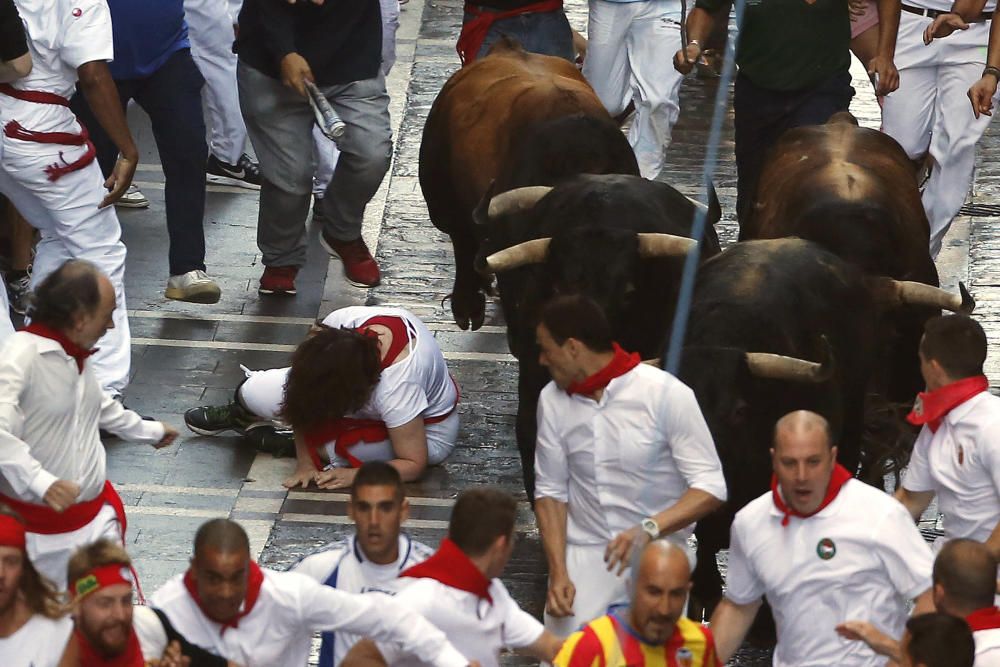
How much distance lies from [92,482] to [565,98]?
14.3 ft

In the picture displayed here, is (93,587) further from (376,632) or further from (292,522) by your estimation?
(292,522)

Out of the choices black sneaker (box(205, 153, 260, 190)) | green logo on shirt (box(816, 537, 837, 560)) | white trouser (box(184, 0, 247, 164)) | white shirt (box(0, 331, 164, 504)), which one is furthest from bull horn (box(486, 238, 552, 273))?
black sneaker (box(205, 153, 260, 190))

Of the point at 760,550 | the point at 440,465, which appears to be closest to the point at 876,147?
the point at 440,465

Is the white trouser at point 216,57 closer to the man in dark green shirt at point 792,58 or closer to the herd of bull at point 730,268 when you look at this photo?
the herd of bull at point 730,268

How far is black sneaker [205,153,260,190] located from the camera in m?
12.7

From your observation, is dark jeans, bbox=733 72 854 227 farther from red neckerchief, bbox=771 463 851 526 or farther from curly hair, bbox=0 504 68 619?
curly hair, bbox=0 504 68 619

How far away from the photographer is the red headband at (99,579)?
5539 mm

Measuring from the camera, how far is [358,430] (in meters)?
9.09

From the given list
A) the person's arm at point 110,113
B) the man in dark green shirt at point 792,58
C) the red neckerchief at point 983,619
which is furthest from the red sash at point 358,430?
the red neckerchief at point 983,619

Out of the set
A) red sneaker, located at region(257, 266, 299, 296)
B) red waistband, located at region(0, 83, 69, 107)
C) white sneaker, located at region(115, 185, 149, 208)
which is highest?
red waistband, located at region(0, 83, 69, 107)

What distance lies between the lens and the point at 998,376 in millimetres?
10500

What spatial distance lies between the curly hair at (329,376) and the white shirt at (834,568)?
9.02 feet

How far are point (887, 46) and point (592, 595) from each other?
466cm

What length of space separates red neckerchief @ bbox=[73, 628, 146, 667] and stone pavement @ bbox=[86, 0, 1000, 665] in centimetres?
264
